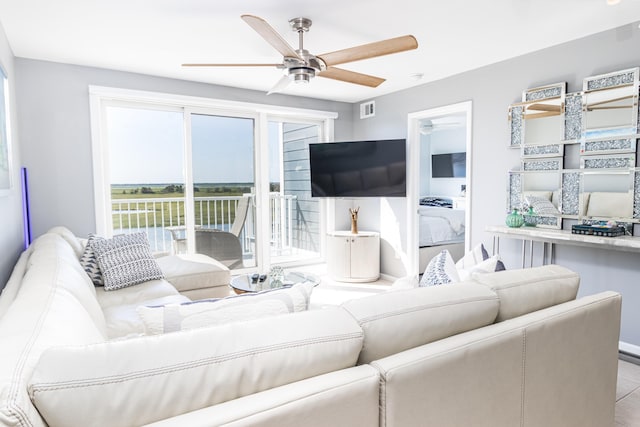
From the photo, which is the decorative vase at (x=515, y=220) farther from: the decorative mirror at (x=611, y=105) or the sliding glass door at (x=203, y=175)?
the sliding glass door at (x=203, y=175)

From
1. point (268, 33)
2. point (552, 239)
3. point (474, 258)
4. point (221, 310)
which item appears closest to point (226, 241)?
point (268, 33)

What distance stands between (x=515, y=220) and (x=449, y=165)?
4184 mm

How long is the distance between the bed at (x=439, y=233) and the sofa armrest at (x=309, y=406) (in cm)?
394

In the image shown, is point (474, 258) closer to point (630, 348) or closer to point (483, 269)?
point (483, 269)

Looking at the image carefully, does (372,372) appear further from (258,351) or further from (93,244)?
(93,244)

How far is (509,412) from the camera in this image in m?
1.28

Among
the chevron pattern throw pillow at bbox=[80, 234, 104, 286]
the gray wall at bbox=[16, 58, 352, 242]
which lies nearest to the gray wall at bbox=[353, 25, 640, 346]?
the gray wall at bbox=[16, 58, 352, 242]

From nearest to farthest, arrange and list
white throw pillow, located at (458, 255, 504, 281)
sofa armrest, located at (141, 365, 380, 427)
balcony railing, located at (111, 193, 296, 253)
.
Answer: sofa armrest, located at (141, 365, 380, 427)
white throw pillow, located at (458, 255, 504, 281)
balcony railing, located at (111, 193, 296, 253)

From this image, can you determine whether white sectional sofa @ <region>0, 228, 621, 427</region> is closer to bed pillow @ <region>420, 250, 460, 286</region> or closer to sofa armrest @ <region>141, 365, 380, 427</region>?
sofa armrest @ <region>141, 365, 380, 427</region>

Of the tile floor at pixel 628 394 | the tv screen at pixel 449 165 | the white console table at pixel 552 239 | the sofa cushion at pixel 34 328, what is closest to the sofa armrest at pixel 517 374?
the tile floor at pixel 628 394

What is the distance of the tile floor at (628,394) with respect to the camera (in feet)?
6.64

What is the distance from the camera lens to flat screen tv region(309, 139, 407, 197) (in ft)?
15.2

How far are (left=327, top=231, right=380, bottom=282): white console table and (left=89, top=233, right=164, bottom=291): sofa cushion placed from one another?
2.38 meters

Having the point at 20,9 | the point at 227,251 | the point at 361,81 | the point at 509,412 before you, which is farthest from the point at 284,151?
the point at 509,412
